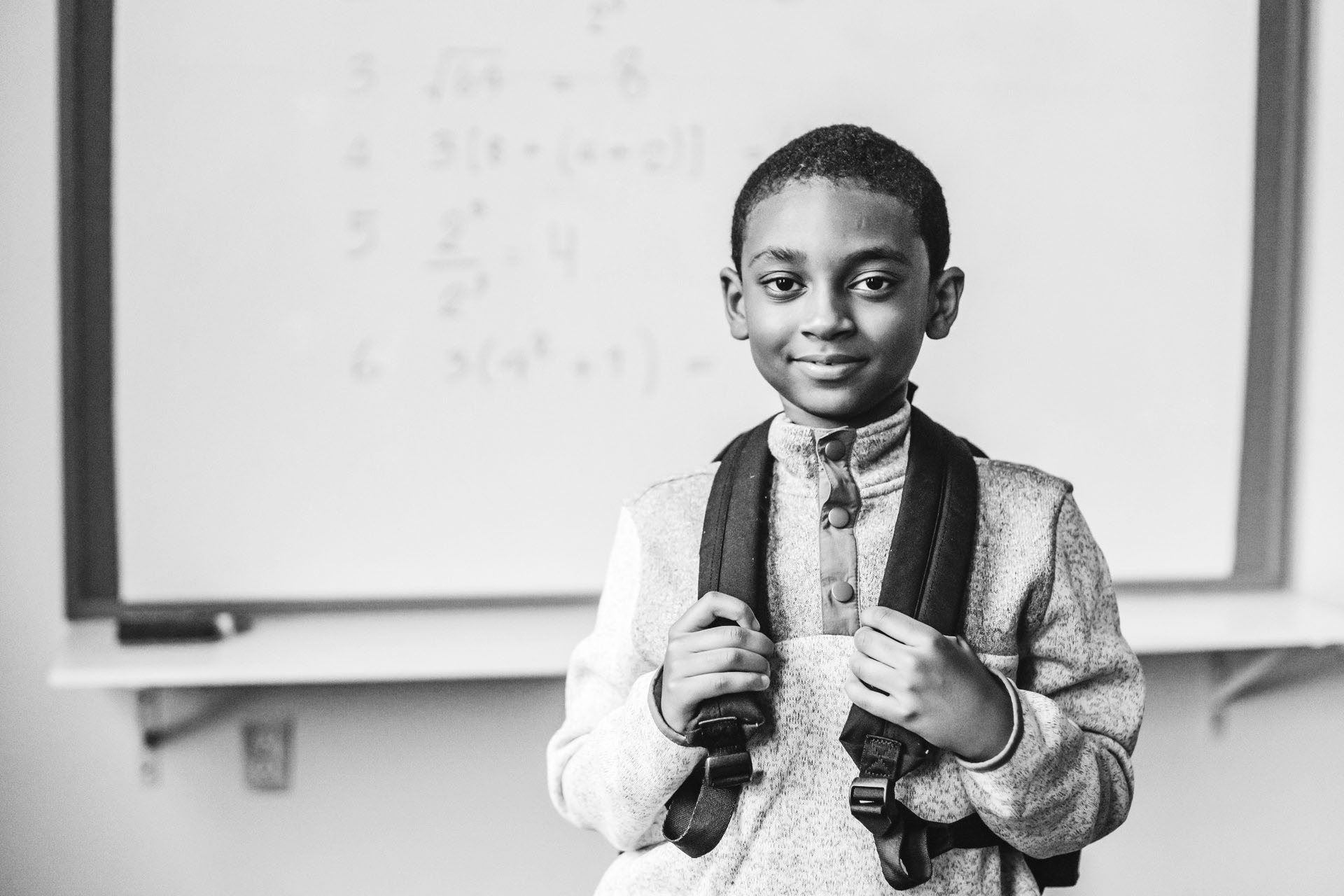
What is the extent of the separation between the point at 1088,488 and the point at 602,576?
0.69 m

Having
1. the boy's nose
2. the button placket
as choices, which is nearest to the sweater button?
the button placket

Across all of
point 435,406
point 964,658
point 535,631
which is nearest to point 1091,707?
point 964,658

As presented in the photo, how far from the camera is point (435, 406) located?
1323mm

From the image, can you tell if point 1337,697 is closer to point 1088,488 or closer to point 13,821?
point 1088,488

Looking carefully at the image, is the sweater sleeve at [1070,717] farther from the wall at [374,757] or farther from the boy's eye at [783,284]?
the wall at [374,757]

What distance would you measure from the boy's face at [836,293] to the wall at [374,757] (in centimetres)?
89

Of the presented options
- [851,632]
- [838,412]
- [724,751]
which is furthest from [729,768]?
[838,412]

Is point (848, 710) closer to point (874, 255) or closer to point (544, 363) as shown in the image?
point (874, 255)

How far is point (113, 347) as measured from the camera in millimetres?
1273

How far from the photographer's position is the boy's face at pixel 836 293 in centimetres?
61

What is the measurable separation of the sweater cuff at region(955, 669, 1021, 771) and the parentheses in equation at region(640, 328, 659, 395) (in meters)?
0.81

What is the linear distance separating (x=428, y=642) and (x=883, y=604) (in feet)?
2.56

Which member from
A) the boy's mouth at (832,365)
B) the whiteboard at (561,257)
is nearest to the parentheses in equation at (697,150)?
the whiteboard at (561,257)

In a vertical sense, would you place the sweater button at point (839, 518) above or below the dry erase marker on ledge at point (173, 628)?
above
